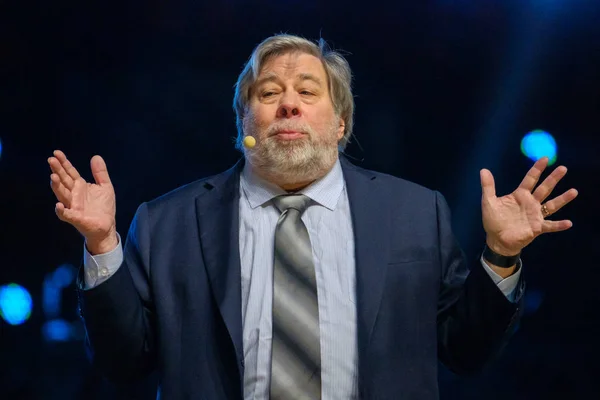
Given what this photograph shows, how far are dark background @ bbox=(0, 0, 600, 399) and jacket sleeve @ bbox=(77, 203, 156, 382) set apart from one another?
1.30 metres

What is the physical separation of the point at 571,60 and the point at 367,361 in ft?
5.92

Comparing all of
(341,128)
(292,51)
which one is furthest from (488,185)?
(292,51)

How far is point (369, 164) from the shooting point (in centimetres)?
347

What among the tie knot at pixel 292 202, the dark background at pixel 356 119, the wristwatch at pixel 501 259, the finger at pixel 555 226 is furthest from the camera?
the dark background at pixel 356 119

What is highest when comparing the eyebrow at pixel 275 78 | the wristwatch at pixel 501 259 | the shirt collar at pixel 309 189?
the eyebrow at pixel 275 78

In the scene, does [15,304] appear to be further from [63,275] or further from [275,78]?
[275,78]

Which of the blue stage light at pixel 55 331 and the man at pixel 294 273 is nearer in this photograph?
the man at pixel 294 273

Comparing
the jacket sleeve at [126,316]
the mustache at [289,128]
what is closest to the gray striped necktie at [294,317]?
the mustache at [289,128]

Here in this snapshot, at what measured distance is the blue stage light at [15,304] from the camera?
11.5 ft

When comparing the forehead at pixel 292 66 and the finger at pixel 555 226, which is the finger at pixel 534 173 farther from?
the forehead at pixel 292 66

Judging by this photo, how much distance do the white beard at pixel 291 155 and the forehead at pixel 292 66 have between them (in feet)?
0.55

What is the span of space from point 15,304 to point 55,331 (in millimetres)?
204

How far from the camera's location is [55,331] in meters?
3.58

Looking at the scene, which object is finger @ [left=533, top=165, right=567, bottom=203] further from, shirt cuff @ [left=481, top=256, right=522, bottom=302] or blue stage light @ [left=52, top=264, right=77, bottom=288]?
blue stage light @ [left=52, top=264, right=77, bottom=288]
